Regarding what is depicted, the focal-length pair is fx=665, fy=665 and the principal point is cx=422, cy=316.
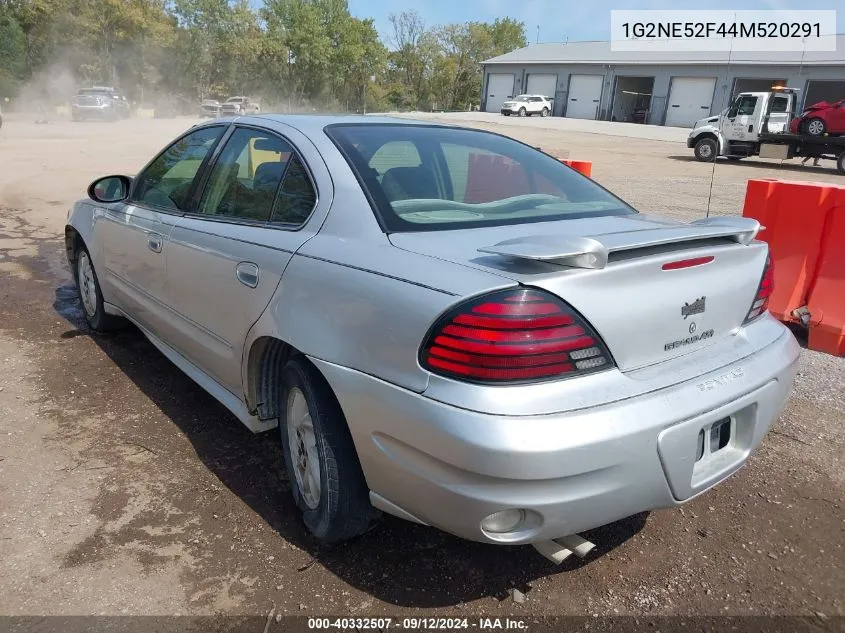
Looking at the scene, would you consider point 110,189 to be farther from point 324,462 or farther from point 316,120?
point 324,462

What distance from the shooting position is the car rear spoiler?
1.90 m

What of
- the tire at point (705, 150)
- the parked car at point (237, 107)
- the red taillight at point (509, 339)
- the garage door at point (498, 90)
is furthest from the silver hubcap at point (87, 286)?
the garage door at point (498, 90)

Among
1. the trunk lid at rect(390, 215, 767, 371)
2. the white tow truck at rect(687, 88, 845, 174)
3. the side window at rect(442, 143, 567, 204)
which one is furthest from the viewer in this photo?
the white tow truck at rect(687, 88, 845, 174)

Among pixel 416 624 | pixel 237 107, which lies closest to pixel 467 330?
pixel 416 624

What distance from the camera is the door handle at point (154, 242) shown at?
359 cm

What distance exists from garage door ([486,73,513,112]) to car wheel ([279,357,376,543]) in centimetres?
5363

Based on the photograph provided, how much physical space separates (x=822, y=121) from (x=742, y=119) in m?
2.32

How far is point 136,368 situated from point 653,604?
3.43 m

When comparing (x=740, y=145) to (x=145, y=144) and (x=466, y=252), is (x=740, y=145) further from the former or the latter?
(x=466, y=252)

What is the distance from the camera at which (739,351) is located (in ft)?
7.67

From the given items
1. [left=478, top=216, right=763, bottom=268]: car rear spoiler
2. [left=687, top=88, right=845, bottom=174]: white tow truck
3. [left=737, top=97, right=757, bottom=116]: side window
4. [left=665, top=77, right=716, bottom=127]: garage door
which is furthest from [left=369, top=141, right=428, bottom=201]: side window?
[left=665, top=77, right=716, bottom=127]: garage door

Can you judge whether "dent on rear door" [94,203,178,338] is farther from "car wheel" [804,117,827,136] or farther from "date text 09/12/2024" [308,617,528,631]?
"car wheel" [804,117,827,136]

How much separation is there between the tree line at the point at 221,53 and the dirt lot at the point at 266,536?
5838 cm

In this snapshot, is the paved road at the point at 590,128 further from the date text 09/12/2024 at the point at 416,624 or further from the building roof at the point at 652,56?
the date text 09/12/2024 at the point at 416,624
